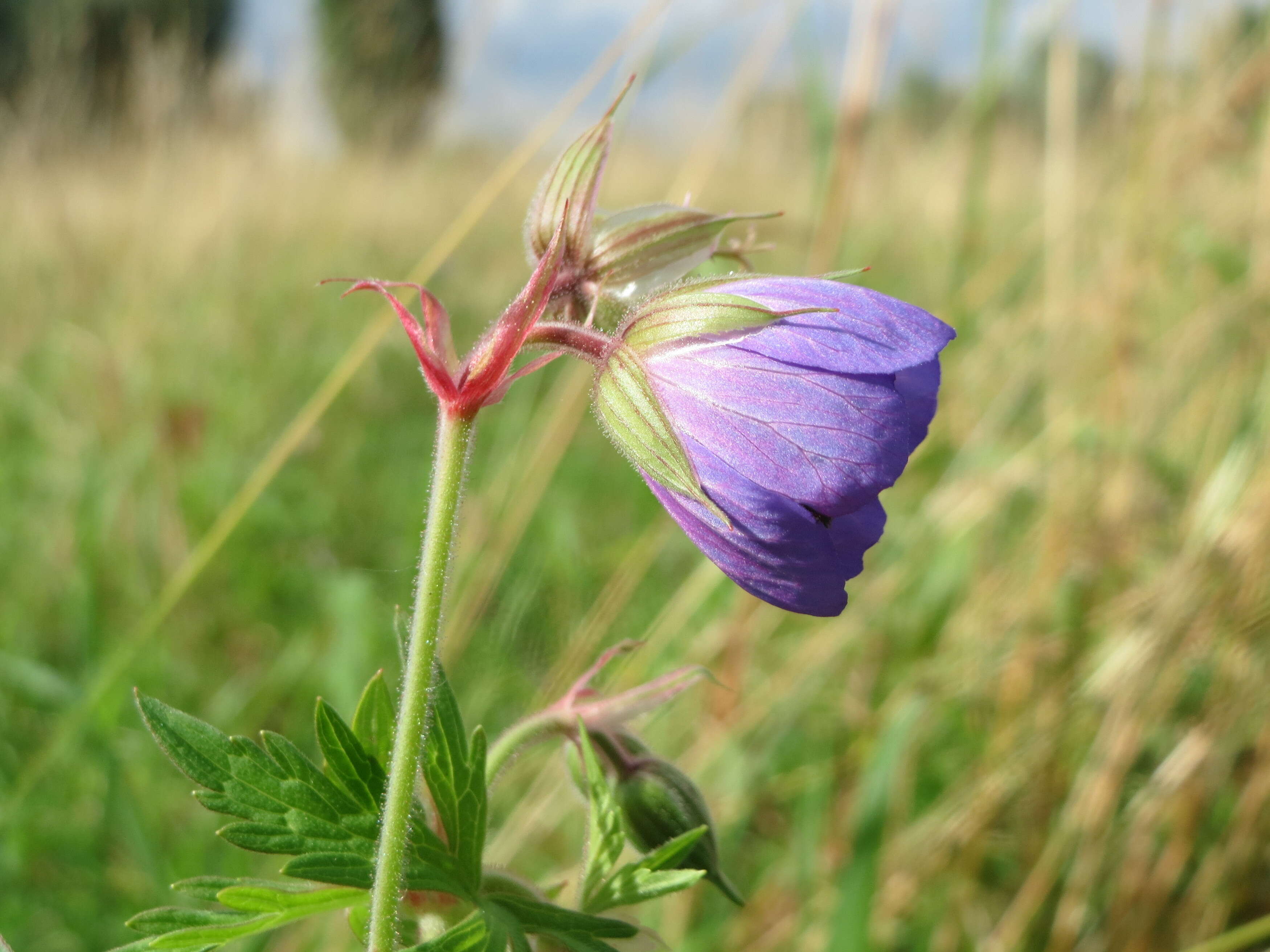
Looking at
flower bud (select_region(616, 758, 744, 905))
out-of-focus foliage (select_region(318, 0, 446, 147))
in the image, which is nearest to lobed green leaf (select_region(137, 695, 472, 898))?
flower bud (select_region(616, 758, 744, 905))

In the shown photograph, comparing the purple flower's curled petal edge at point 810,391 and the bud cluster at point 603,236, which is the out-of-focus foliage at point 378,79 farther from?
the purple flower's curled petal edge at point 810,391

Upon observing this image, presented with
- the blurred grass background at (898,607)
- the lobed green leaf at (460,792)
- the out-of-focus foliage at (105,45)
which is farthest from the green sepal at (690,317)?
the out-of-focus foliage at (105,45)

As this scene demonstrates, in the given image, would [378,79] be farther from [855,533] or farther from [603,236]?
[855,533]

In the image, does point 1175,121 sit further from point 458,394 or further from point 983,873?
point 458,394

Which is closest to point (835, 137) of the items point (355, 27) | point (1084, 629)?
point (1084, 629)

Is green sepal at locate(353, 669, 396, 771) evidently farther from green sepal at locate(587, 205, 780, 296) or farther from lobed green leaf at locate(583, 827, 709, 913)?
green sepal at locate(587, 205, 780, 296)
